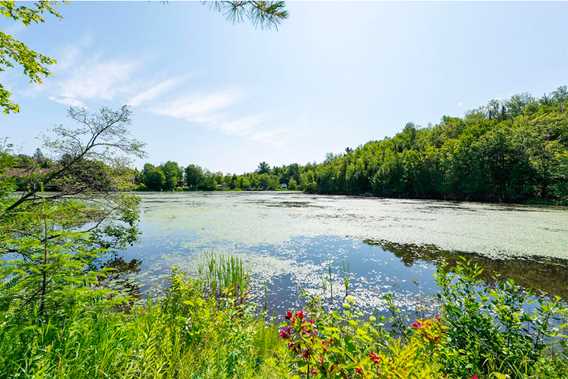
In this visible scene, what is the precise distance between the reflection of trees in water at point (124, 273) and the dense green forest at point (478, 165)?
14.2 feet

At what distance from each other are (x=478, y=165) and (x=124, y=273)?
57.4 m

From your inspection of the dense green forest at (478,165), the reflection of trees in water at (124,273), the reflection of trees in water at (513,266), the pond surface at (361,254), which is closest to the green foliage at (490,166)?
the dense green forest at (478,165)

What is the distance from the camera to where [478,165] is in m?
45.7

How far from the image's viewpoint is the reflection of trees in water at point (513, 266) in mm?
7809

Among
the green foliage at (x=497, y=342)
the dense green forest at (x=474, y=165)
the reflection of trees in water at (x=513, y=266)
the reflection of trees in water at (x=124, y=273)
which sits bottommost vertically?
the reflection of trees in water at (x=124, y=273)

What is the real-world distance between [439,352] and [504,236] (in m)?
16.7

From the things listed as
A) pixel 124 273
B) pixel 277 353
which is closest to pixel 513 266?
pixel 277 353

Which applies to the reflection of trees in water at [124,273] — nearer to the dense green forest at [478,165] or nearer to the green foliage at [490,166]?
the dense green forest at [478,165]

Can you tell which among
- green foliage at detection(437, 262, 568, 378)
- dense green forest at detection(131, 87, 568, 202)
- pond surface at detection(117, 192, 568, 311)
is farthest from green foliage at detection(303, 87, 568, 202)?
green foliage at detection(437, 262, 568, 378)

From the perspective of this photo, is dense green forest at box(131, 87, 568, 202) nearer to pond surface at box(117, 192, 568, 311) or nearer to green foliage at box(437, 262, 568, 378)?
pond surface at box(117, 192, 568, 311)

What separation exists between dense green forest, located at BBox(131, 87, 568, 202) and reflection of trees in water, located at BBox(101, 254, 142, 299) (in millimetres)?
4343

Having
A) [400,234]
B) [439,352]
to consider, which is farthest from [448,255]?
[439,352]

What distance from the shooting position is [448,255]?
36.3 feet

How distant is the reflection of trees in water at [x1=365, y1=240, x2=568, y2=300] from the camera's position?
7.81 m
